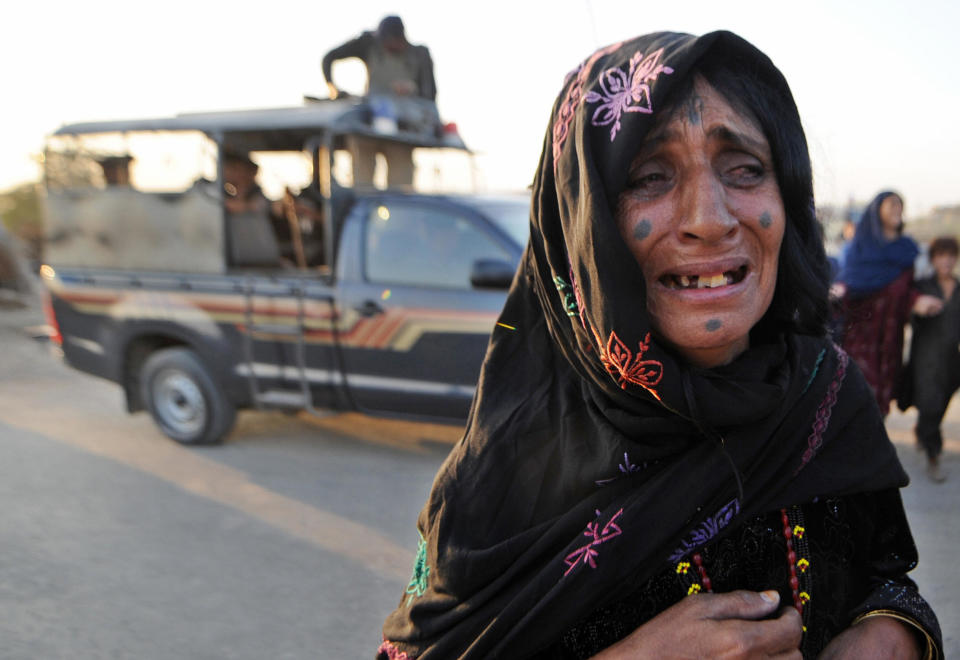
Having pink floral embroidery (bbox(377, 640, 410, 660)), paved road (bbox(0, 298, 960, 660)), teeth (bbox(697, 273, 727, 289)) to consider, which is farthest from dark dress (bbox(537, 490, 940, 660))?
paved road (bbox(0, 298, 960, 660))

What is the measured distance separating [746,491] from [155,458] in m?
5.10

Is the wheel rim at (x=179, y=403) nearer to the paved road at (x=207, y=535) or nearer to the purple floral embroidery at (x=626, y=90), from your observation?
the paved road at (x=207, y=535)

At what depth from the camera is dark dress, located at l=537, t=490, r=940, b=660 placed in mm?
1140

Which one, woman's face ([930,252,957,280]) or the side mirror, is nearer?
the side mirror

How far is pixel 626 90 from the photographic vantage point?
108 centimetres

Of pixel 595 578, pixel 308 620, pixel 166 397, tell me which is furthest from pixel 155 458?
pixel 595 578

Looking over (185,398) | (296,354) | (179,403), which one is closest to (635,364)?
(296,354)

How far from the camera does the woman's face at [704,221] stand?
1065 mm

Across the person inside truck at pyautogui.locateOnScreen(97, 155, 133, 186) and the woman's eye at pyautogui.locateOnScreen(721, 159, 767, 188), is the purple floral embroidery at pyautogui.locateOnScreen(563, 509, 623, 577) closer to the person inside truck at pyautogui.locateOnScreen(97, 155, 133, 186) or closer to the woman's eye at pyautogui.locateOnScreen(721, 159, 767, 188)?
the woman's eye at pyautogui.locateOnScreen(721, 159, 767, 188)

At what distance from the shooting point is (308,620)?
3.14m

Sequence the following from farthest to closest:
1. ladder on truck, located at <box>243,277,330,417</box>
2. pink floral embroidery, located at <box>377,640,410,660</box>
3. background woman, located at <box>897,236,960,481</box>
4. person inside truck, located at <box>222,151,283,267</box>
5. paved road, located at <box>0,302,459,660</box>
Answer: person inside truck, located at <box>222,151,283,267</box>, ladder on truck, located at <box>243,277,330,417</box>, background woman, located at <box>897,236,960,481</box>, paved road, located at <box>0,302,459,660</box>, pink floral embroidery, located at <box>377,640,410,660</box>

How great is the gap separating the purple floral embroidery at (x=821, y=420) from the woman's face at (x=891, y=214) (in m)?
4.32

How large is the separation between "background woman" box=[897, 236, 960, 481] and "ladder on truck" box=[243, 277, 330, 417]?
13.3ft

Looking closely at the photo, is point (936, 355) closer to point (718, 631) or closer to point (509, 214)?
point (509, 214)
